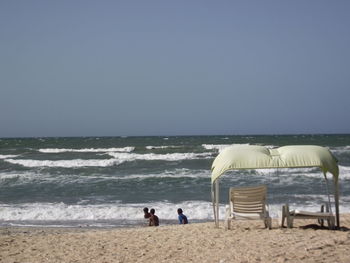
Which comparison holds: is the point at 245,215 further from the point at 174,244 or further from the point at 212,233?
the point at 174,244

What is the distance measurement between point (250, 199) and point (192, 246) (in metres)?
1.96

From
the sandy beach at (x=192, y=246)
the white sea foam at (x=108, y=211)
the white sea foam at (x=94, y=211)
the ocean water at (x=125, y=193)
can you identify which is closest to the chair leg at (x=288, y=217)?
the sandy beach at (x=192, y=246)

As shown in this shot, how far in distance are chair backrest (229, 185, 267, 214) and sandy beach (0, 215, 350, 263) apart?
40 cm

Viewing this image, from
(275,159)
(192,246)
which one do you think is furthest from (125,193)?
(192,246)

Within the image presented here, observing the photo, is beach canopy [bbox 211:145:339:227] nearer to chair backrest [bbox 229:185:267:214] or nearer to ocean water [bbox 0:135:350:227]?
chair backrest [bbox 229:185:267:214]

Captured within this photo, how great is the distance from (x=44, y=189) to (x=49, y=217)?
5784 mm

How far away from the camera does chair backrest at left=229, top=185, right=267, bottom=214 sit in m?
8.60

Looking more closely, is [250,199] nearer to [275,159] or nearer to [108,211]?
[275,159]

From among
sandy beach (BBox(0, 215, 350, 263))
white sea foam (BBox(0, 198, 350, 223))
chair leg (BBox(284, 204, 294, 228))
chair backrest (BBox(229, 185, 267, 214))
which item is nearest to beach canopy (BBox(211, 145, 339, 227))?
chair backrest (BBox(229, 185, 267, 214))

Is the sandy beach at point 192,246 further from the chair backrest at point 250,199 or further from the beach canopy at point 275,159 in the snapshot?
the beach canopy at point 275,159

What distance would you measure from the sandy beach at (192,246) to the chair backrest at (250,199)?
1.30 feet

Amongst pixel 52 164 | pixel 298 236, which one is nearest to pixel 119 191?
pixel 298 236

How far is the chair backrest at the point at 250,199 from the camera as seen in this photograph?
8602 mm

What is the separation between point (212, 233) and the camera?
27.0ft
